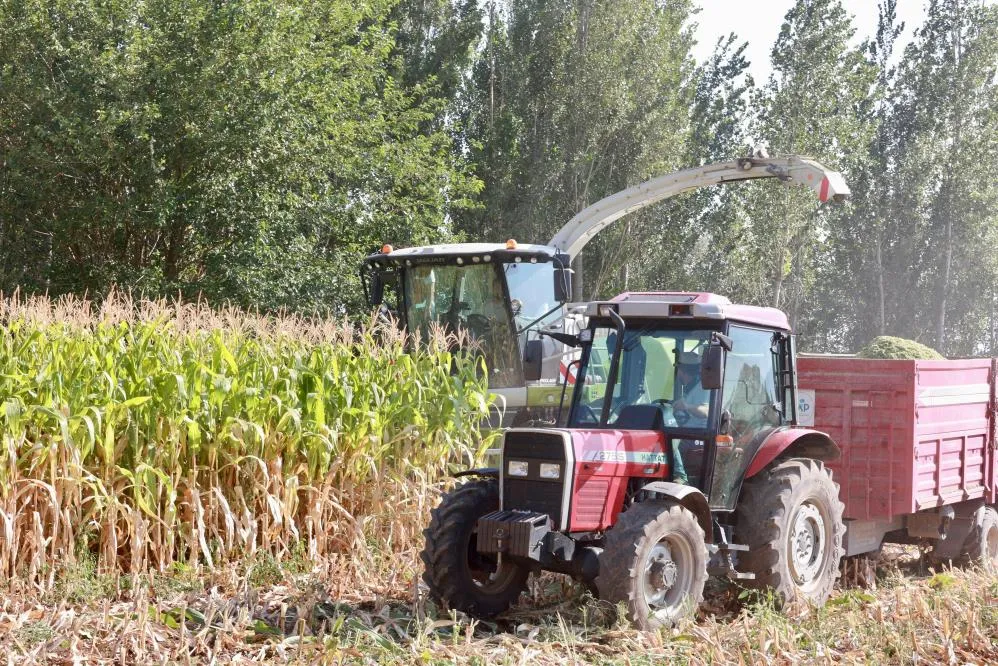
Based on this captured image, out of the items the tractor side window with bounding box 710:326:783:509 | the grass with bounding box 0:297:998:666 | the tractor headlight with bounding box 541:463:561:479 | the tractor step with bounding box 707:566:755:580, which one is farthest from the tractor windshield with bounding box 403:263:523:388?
the tractor headlight with bounding box 541:463:561:479

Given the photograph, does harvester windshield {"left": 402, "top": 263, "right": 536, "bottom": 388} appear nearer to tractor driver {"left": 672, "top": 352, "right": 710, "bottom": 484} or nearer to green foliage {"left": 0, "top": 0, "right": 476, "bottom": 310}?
tractor driver {"left": 672, "top": 352, "right": 710, "bottom": 484}

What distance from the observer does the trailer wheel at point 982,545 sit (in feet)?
26.1

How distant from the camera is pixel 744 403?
20.1 ft

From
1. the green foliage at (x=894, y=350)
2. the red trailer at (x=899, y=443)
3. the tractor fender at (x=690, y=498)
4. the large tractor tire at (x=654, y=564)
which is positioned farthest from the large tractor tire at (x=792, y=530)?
the green foliage at (x=894, y=350)

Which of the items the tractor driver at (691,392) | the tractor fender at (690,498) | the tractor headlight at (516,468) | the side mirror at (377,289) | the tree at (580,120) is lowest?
the tractor fender at (690,498)

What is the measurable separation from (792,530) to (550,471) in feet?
5.48

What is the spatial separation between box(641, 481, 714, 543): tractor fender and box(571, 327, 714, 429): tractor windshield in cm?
44

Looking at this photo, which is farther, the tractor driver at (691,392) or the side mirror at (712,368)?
the tractor driver at (691,392)

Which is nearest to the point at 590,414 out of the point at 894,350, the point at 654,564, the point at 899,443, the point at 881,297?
the point at 654,564

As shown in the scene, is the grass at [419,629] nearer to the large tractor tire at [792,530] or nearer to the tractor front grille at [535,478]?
the large tractor tire at [792,530]

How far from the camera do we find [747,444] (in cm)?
612

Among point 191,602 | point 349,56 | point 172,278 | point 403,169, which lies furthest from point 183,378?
point 349,56

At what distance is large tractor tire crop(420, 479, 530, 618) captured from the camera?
5.53 meters

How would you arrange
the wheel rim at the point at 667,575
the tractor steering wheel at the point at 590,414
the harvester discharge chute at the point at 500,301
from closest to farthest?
the wheel rim at the point at 667,575, the tractor steering wheel at the point at 590,414, the harvester discharge chute at the point at 500,301
